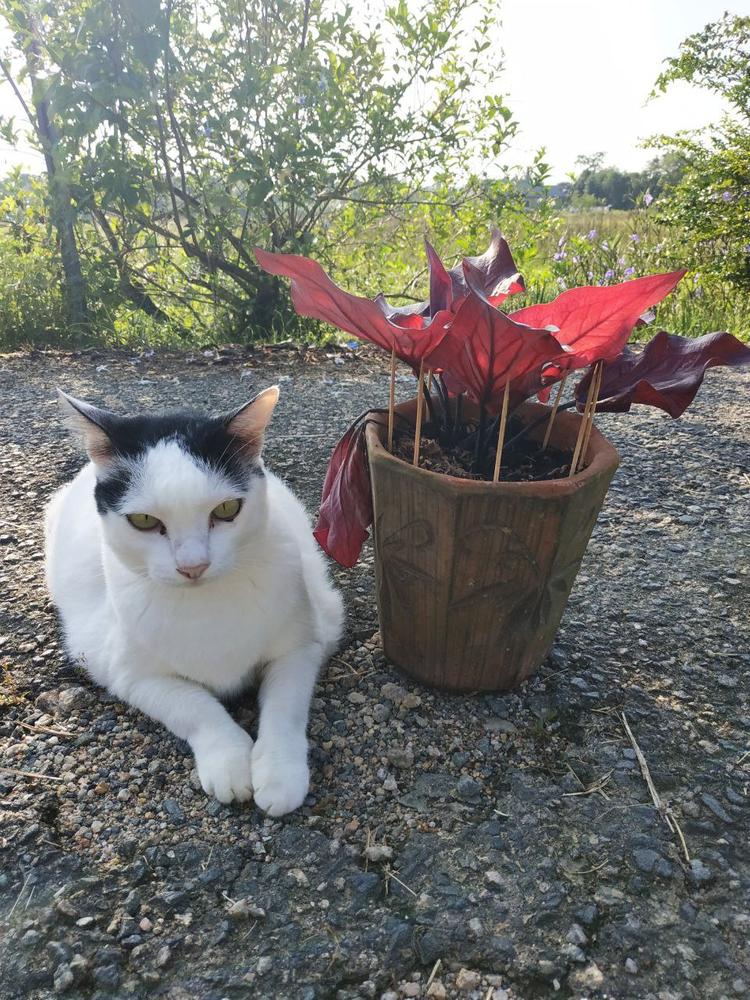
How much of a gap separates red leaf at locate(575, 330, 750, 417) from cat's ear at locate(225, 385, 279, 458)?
2.23ft

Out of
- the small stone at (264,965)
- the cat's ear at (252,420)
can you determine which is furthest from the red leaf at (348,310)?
the small stone at (264,965)

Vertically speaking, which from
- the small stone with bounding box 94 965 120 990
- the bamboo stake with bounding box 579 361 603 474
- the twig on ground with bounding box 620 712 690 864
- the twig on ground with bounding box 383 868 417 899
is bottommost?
the small stone with bounding box 94 965 120 990

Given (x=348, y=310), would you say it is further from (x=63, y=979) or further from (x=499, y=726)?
(x=63, y=979)

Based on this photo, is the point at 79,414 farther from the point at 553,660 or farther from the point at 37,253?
the point at 37,253

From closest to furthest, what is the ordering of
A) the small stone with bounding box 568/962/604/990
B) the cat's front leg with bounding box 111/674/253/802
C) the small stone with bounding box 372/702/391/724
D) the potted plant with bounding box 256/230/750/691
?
the small stone with bounding box 568/962/604/990 < the potted plant with bounding box 256/230/750/691 < the cat's front leg with bounding box 111/674/253/802 < the small stone with bounding box 372/702/391/724

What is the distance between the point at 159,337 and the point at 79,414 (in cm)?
375

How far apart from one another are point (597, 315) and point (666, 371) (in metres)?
0.28

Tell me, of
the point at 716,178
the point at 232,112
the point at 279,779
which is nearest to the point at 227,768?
the point at 279,779

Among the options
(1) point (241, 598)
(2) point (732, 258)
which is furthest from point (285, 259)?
(2) point (732, 258)

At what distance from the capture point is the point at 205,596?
4.76ft

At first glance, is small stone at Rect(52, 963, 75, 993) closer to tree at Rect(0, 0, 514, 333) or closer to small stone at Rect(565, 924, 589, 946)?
small stone at Rect(565, 924, 589, 946)

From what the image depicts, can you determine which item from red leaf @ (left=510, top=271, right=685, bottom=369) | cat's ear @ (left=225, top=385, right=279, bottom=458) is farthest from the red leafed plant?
cat's ear @ (left=225, top=385, right=279, bottom=458)

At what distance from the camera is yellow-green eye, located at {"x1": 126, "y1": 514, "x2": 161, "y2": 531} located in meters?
1.36

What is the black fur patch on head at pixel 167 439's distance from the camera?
4.60 ft
